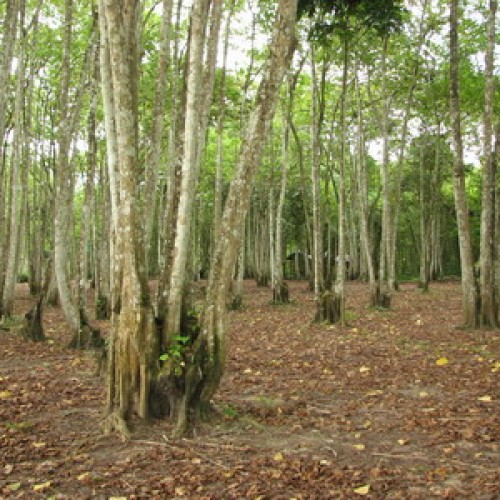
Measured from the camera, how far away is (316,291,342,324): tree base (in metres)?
12.6

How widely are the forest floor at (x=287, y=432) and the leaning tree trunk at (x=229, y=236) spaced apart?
44 centimetres

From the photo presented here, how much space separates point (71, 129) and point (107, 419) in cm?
672

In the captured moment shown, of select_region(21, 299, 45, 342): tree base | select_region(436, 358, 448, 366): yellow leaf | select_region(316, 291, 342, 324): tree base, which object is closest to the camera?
select_region(436, 358, 448, 366): yellow leaf

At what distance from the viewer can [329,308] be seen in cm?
1270

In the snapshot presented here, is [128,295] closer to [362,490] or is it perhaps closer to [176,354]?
[176,354]

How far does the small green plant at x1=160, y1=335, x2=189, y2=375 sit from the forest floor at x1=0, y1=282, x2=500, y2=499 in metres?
0.60

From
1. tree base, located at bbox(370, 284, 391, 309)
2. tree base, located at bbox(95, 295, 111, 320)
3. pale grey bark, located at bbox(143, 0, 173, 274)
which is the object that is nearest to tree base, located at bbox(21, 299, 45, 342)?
pale grey bark, located at bbox(143, 0, 173, 274)

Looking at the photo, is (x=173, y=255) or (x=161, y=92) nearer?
(x=173, y=255)

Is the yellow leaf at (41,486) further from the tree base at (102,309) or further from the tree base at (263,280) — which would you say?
the tree base at (263,280)

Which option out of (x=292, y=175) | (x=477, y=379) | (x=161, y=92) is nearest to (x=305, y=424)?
(x=477, y=379)

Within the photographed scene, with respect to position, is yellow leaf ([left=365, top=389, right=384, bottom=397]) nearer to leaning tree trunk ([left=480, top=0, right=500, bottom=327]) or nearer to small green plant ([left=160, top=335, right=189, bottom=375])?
small green plant ([left=160, top=335, right=189, bottom=375])

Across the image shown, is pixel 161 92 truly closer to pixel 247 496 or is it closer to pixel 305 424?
pixel 305 424

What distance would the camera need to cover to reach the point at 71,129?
10.2 metres

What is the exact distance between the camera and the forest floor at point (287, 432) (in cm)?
398
